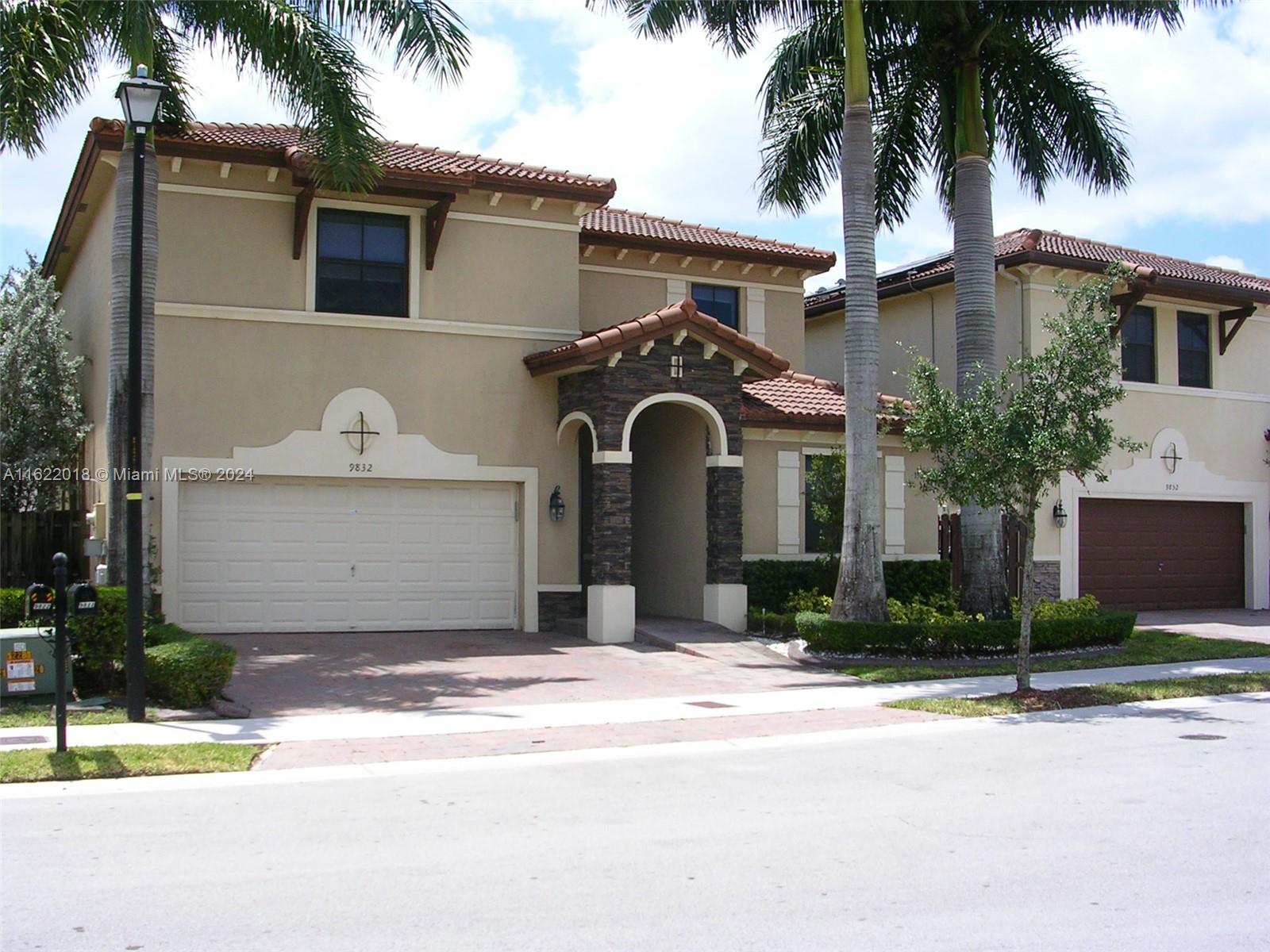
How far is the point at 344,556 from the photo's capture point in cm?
1842

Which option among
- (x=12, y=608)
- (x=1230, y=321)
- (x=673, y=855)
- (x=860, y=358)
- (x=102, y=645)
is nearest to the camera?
(x=673, y=855)

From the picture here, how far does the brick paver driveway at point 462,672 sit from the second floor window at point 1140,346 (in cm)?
1233

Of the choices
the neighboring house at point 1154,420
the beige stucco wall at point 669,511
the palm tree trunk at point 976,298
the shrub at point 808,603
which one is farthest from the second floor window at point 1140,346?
the beige stucco wall at point 669,511

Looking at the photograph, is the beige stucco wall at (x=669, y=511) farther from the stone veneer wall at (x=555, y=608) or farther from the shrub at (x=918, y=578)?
the shrub at (x=918, y=578)

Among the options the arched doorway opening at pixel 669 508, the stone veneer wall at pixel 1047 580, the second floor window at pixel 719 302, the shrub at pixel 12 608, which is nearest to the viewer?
the shrub at pixel 12 608

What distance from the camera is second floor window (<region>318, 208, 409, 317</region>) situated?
18.3 metres

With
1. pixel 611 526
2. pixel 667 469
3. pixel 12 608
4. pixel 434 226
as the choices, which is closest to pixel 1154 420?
pixel 667 469

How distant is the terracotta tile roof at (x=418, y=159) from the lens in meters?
17.1

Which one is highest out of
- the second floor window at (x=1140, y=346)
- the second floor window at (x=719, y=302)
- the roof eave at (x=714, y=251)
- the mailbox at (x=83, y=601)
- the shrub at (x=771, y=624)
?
the roof eave at (x=714, y=251)

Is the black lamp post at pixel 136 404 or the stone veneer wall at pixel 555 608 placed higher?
the black lamp post at pixel 136 404

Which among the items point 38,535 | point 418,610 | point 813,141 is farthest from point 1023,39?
point 38,535

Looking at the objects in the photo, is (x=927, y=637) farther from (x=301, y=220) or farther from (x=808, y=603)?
(x=301, y=220)

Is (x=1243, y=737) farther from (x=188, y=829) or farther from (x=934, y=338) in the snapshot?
(x=934, y=338)

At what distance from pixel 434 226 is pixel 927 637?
31.2ft
